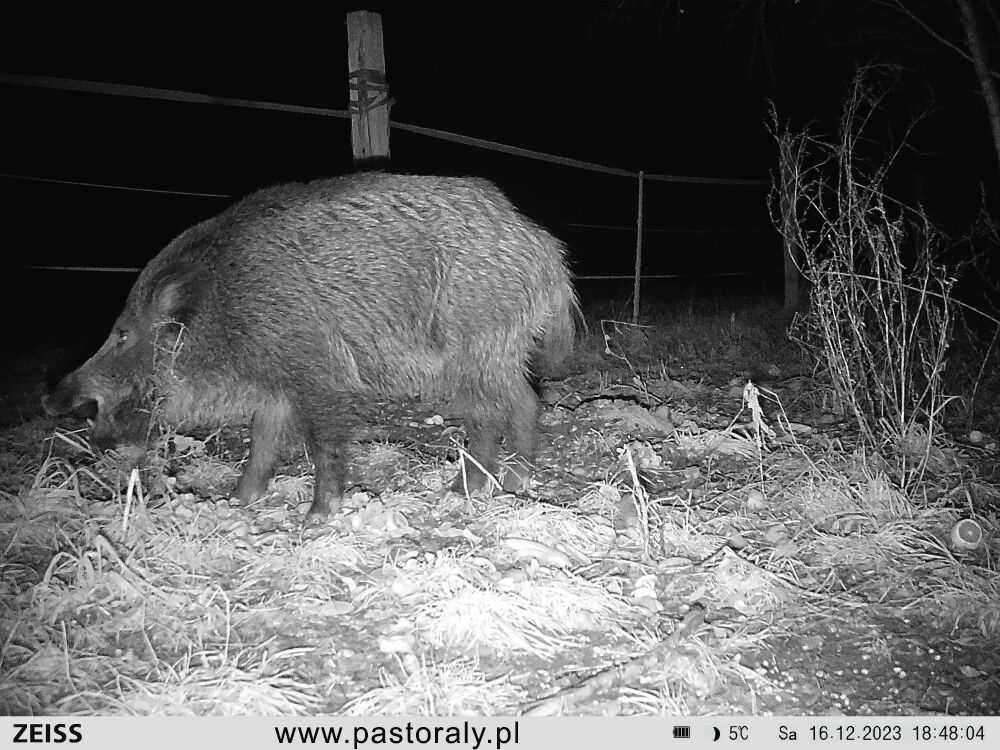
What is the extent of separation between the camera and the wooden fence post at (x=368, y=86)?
4.60 metres

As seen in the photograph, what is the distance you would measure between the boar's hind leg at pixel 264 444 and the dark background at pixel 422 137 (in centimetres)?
482

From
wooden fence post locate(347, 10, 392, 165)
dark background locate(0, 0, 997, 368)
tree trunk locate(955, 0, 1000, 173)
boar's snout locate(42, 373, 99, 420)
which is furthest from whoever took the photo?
dark background locate(0, 0, 997, 368)

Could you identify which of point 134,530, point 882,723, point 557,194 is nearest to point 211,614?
point 134,530

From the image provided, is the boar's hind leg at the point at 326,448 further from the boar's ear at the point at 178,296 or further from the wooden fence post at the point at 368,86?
the wooden fence post at the point at 368,86

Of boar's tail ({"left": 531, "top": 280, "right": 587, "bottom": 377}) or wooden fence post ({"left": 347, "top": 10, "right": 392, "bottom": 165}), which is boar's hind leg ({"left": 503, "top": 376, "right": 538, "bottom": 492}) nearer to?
boar's tail ({"left": 531, "top": 280, "right": 587, "bottom": 377})

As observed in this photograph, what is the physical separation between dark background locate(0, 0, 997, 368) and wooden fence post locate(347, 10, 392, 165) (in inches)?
160

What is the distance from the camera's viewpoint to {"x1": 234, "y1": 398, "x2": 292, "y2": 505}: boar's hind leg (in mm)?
3447

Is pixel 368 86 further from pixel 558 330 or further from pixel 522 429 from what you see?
pixel 522 429

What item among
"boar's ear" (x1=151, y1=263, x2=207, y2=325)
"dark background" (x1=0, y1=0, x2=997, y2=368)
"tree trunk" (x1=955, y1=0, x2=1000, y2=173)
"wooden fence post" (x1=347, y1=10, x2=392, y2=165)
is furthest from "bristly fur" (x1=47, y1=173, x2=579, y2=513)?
Result: "dark background" (x1=0, y1=0, x2=997, y2=368)

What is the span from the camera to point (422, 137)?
2281 cm

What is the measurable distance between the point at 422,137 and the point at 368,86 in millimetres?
18944

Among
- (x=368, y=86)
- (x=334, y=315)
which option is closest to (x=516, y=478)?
A: (x=334, y=315)

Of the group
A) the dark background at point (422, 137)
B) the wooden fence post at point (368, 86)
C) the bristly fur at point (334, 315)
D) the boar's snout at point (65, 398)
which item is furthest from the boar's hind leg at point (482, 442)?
the dark background at point (422, 137)

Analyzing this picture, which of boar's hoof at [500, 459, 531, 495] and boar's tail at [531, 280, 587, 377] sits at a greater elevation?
boar's tail at [531, 280, 587, 377]
